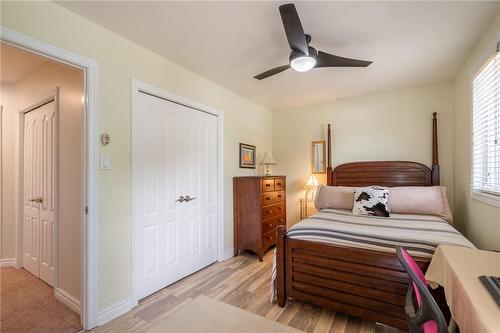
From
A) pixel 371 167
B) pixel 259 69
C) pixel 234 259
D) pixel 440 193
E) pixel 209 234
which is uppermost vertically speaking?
pixel 259 69

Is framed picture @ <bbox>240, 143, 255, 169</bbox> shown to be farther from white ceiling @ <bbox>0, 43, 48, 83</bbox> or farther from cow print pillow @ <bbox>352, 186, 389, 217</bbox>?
white ceiling @ <bbox>0, 43, 48, 83</bbox>

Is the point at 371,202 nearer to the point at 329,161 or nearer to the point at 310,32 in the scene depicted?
the point at 329,161

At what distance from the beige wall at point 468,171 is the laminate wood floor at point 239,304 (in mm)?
1173

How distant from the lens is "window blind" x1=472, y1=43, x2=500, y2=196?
1.88 metres

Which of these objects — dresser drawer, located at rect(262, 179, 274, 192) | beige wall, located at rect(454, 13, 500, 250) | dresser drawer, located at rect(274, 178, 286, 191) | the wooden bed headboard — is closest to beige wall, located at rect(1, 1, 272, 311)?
dresser drawer, located at rect(262, 179, 274, 192)

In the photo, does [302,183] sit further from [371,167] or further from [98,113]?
[98,113]

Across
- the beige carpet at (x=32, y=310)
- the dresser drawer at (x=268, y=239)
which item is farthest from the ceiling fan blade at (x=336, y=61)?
the beige carpet at (x=32, y=310)

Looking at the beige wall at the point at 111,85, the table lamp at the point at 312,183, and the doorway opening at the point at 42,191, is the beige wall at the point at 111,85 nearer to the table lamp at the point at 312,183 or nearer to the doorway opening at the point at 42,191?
the doorway opening at the point at 42,191

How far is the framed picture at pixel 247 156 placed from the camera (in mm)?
3732

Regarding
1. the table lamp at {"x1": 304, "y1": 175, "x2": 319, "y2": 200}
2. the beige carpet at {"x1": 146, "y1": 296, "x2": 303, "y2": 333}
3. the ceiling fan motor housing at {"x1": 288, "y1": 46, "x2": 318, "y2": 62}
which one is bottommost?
the beige carpet at {"x1": 146, "y1": 296, "x2": 303, "y2": 333}

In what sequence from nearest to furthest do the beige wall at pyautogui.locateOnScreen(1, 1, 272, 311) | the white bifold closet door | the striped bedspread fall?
the beige wall at pyautogui.locateOnScreen(1, 1, 272, 311) → the striped bedspread → the white bifold closet door

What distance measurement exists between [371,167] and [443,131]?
99 cm

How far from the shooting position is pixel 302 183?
4297 millimetres

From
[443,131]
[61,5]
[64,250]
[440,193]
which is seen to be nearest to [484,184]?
[440,193]
